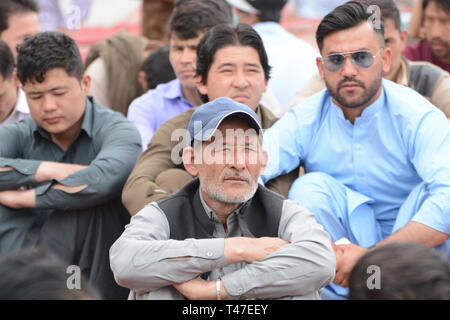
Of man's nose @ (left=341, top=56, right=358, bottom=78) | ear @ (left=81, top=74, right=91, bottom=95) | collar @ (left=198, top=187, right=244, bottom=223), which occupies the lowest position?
collar @ (left=198, top=187, right=244, bottom=223)

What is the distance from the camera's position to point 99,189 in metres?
4.30

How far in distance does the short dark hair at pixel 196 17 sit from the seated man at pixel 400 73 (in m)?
0.80

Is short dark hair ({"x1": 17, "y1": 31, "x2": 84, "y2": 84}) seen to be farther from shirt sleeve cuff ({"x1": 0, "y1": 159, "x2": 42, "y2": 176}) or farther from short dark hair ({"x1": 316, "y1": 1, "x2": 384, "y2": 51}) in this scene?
short dark hair ({"x1": 316, "y1": 1, "x2": 384, "y2": 51})

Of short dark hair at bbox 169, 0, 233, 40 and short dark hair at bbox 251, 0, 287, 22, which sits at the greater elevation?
short dark hair at bbox 251, 0, 287, 22

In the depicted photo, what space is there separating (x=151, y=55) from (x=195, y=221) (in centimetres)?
280

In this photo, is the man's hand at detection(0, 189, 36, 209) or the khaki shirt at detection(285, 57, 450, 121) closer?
the man's hand at detection(0, 189, 36, 209)

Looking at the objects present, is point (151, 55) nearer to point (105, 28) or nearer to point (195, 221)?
point (195, 221)

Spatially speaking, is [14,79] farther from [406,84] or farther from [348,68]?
[406,84]

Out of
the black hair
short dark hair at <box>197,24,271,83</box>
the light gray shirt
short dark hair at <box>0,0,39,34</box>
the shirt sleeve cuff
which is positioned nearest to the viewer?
the light gray shirt

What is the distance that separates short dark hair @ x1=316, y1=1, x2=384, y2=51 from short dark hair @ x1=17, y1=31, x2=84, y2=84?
1.35 meters

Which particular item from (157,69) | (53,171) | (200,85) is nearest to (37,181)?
(53,171)

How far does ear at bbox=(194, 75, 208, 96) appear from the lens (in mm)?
4777

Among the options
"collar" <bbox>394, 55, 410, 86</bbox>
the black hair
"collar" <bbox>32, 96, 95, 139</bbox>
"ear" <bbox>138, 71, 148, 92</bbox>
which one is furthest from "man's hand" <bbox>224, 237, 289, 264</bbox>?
"ear" <bbox>138, 71, 148, 92</bbox>

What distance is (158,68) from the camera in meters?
6.05
